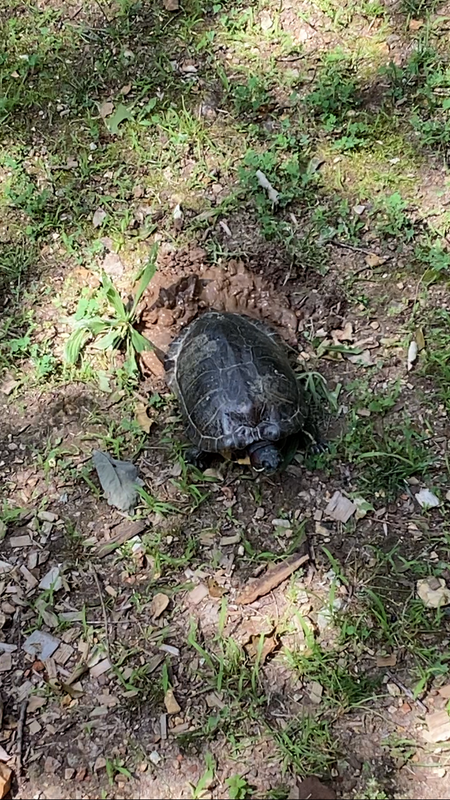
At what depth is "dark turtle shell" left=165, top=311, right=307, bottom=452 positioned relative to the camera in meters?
3.22

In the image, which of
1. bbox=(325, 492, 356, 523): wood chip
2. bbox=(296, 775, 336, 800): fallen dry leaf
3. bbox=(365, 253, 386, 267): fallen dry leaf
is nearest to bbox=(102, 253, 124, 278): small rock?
bbox=(365, 253, 386, 267): fallen dry leaf

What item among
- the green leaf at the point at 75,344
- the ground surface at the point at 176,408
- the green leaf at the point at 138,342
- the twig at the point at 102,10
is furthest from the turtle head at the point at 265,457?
the twig at the point at 102,10

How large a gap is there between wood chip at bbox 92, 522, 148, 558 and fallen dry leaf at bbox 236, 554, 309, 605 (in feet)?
1.80

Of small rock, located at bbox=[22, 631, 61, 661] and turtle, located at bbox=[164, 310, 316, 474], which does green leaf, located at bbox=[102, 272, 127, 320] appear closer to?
turtle, located at bbox=[164, 310, 316, 474]

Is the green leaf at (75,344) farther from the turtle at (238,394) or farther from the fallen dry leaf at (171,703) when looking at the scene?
the fallen dry leaf at (171,703)

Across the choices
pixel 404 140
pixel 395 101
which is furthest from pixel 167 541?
pixel 395 101

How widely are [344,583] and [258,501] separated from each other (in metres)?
0.53

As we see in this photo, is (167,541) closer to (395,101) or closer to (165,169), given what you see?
(165,169)

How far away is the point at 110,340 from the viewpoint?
3762 mm

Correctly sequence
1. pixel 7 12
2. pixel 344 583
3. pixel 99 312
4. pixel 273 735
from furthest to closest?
1. pixel 7 12
2. pixel 99 312
3. pixel 344 583
4. pixel 273 735

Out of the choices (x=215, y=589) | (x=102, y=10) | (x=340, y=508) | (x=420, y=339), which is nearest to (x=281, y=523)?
(x=340, y=508)

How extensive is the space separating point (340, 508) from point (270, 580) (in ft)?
1.55

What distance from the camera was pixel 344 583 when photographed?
3.03 metres

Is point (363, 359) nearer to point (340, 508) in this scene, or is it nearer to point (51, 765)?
point (340, 508)
